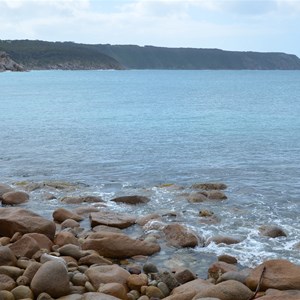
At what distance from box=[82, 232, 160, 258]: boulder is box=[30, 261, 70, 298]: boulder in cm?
289

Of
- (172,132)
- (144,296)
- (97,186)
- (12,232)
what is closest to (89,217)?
(12,232)

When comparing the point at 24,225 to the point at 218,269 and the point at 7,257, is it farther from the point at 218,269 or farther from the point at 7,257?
the point at 218,269

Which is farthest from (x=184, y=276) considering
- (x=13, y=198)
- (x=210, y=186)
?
(x=210, y=186)

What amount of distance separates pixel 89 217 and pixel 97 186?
495cm

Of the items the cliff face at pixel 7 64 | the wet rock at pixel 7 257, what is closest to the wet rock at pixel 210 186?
the wet rock at pixel 7 257

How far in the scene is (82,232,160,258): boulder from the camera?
12914 millimetres

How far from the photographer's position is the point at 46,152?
1138 inches

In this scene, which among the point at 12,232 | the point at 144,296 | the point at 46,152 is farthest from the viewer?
the point at 46,152

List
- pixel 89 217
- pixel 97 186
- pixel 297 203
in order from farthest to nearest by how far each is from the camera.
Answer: pixel 97 186 → pixel 297 203 → pixel 89 217

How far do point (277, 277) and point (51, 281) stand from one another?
4.65 m

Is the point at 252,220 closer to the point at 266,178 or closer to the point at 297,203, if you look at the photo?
the point at 297,203

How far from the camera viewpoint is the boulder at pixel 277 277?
10867 millimetres

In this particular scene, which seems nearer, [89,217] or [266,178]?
[89,217]

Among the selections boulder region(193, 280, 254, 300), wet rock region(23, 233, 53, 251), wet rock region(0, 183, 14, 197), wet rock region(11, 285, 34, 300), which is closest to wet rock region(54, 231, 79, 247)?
wet rock region(23, 233, 53, 251)
